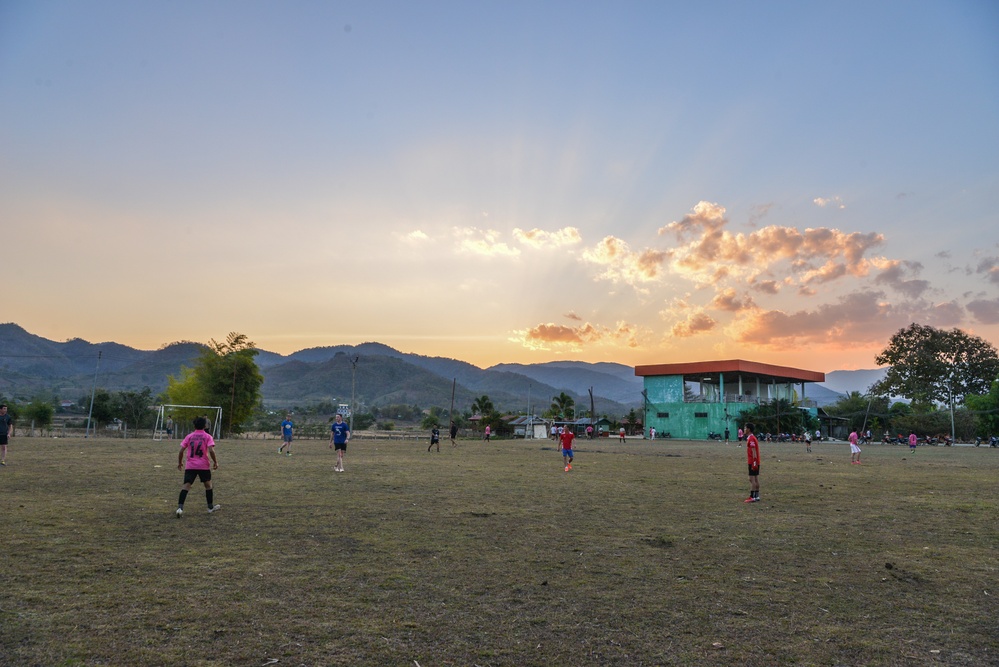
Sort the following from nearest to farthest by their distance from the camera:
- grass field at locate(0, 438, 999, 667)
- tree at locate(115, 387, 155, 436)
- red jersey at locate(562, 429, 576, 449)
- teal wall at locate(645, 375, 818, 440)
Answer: grass field at locate(0, 438, 999, 667)
red jersey at locate(562, 429, 576, 449)
tree at locate(115, 387, 155, 436)
teal wall at locate(645, 375, 818, 440)

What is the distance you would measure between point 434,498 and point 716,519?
6.39 meters

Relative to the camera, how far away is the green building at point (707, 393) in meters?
74.7

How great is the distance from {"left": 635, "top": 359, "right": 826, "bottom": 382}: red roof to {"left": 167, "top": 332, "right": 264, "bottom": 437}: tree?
4918 cm

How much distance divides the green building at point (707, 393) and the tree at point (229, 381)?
161 feet

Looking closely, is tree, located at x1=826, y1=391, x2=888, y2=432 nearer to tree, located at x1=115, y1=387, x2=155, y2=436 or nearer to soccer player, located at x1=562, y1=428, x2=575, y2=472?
soccer player, located at x1=562, y1=428, x2=575, y2=472

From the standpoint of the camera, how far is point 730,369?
242 ft

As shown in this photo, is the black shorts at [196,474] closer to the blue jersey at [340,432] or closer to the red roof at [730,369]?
the blue jersey at [340,432]

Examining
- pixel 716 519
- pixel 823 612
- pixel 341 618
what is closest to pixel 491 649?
pixel 341 618

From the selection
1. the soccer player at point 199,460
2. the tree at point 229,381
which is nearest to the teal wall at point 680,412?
the tree at point 229,381

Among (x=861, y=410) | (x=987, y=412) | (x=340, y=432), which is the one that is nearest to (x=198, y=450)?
(x=340, y=432)

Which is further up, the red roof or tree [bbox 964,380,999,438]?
the red roof

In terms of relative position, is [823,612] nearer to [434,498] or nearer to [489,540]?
[489,540]

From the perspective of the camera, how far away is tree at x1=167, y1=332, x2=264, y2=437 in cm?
6038

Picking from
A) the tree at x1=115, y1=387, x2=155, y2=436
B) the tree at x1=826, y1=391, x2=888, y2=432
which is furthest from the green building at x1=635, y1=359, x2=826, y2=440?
the tree at x1=115, y1=387, x2=155, y2=436
